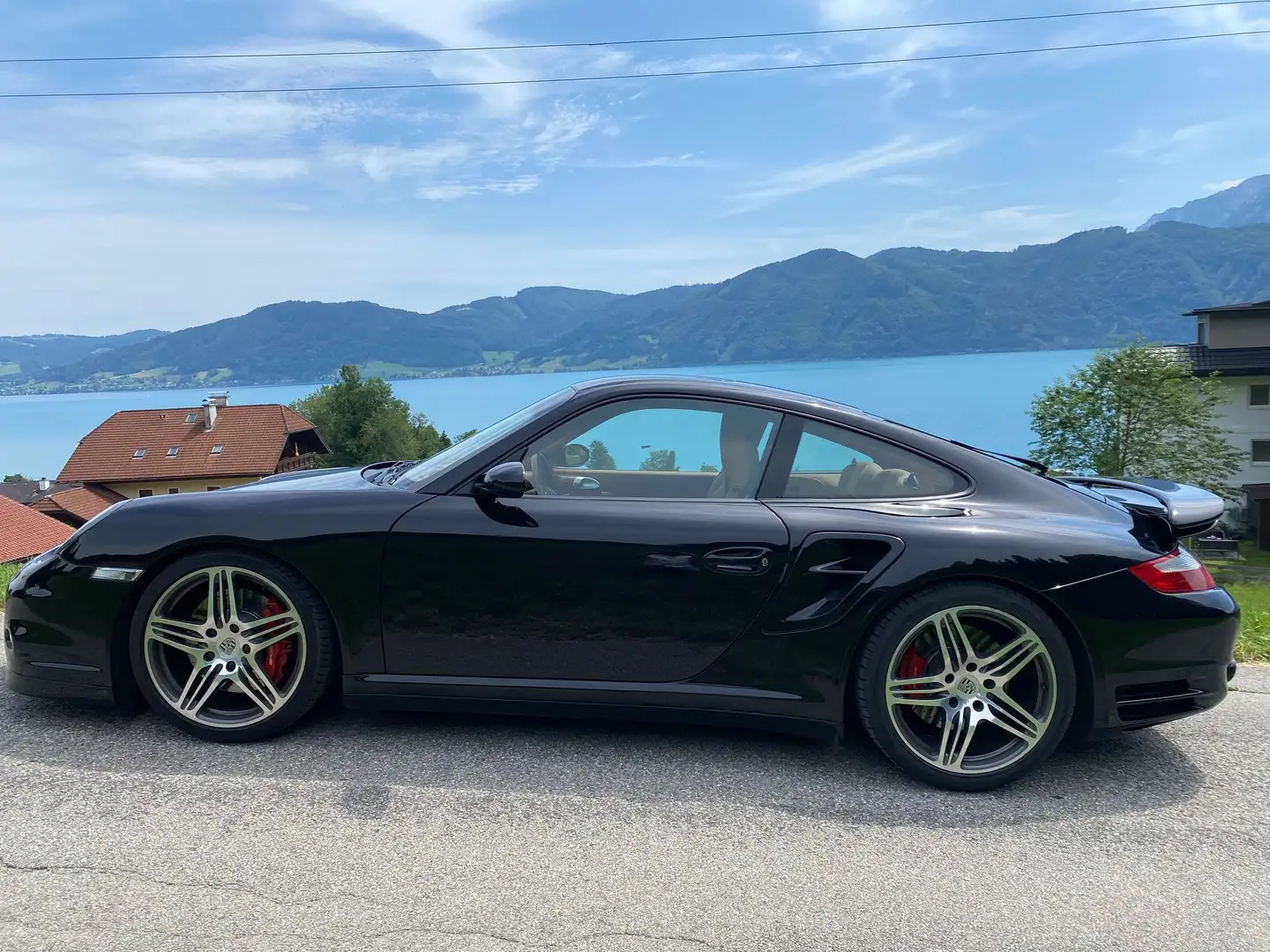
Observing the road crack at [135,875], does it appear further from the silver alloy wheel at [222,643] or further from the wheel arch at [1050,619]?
the wheel arch at [1050,619]

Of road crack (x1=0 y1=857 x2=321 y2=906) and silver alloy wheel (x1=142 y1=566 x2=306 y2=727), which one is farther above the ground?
silver alloy wheel (x1=142 y1=566 x2=306 y2=727)

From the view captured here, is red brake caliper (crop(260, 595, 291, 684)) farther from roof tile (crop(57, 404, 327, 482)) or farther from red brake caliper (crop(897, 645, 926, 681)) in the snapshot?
roof tile (crop(57, 404, 327, 482))

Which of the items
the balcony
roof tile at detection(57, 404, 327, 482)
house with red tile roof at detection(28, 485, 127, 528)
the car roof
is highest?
the car roof

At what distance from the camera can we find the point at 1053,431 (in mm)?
47594

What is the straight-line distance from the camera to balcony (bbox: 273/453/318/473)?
2179 inches

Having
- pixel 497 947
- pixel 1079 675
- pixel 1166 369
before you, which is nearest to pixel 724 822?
pixel 497 947

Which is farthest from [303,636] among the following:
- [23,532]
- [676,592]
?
[23,532]

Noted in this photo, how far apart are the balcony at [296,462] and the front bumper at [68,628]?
5295cm

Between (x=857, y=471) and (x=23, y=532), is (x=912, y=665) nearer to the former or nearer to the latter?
(x=857, y=471)

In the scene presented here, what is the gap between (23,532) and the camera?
34438mm

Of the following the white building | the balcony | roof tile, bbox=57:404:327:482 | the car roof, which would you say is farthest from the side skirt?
roof tile, bbox=57:404:327:482

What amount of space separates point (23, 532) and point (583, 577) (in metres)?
39.8

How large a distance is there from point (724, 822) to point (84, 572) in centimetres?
239

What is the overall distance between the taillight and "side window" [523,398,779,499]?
130cm
